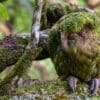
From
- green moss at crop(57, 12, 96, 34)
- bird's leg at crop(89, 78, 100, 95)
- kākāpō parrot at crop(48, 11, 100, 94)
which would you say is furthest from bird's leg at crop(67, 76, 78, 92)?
green moss at crop(57, 12, 96, 34)

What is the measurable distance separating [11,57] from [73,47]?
0.64m

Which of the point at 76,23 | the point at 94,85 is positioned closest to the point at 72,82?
the point at 94,85

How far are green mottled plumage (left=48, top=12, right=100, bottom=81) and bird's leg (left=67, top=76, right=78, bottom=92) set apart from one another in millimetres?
36

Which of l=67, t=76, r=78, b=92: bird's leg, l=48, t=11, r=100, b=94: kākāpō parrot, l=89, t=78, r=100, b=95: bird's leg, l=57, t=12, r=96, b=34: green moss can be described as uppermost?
l=57, t=12, r=96, b=34: green moss

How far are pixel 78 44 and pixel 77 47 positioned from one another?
19 mm

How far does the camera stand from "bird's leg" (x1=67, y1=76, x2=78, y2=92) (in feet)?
7.53

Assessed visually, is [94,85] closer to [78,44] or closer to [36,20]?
[78,44]

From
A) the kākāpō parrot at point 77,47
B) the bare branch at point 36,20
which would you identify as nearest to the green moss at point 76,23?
the kākāpō parrot at point 77,47

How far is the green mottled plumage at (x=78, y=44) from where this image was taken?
7.32ft

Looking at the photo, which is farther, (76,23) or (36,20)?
(36,20)

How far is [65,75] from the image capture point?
8.03ft

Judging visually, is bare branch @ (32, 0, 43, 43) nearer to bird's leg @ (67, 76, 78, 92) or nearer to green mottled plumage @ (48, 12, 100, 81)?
green mottled plumage @ (48, 12, 100, 81)

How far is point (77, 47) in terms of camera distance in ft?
7.39

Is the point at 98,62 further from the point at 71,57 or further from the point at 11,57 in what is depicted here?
the point at 11,57
